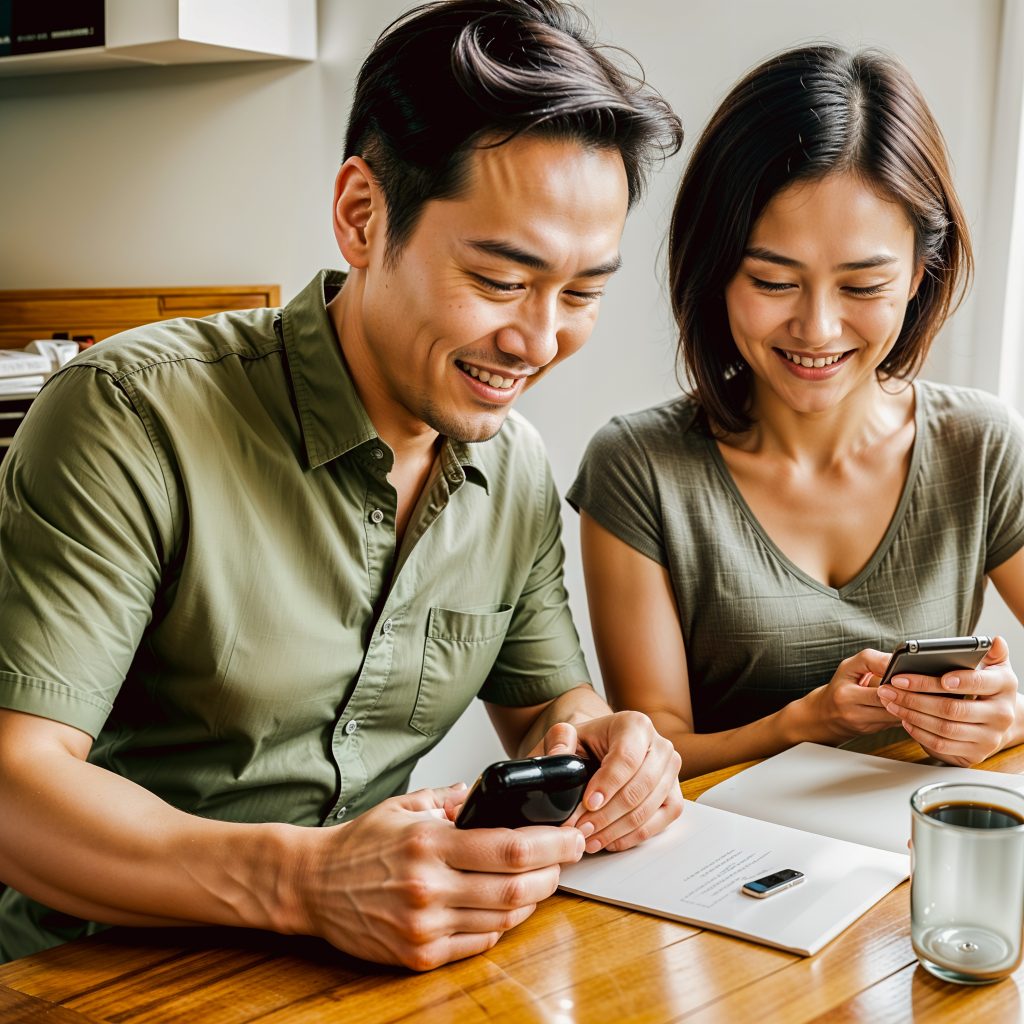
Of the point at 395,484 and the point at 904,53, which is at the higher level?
the point at 904,53

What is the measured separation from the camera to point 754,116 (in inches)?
67.5

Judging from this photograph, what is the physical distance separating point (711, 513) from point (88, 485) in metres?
0.94

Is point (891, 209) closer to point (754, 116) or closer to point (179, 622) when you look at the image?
point (754, 116)

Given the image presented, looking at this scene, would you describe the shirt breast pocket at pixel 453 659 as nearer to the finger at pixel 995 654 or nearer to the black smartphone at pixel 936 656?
the black smartphone at pixel 936 656

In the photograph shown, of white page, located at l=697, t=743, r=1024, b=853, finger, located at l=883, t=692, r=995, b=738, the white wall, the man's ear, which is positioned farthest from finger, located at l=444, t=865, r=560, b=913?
the white wall

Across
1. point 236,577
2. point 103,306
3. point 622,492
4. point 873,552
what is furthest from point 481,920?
point 103,306

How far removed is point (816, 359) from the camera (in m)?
1.74

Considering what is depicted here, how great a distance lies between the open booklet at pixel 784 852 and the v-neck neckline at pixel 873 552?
0.39 meters

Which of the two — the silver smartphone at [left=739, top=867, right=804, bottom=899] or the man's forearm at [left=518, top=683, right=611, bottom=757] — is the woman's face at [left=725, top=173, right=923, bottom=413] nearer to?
the man's forearm at [left=518, top=683, right=611, bottom=757]

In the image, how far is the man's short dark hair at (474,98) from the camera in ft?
4.24

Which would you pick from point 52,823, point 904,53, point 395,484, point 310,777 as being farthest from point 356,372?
point 904,53

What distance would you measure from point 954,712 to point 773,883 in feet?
1.40

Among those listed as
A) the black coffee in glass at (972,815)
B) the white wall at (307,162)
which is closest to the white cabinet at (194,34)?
the white wall at (307,162)

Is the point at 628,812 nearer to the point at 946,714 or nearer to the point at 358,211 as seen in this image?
the point at 946,714
